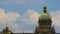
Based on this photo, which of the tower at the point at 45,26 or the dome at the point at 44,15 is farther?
the dome at the point at 44,15

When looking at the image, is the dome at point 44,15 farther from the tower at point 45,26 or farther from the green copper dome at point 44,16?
the tower at point 45,26

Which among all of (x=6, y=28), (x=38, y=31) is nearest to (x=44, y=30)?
(x=38, y=31)

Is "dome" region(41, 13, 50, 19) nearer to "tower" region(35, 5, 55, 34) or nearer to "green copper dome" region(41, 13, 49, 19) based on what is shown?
"green copper dome" region(41, 13, 49, 19)

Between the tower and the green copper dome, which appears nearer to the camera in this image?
the tower

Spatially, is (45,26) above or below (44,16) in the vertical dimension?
below

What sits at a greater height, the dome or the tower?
the dome

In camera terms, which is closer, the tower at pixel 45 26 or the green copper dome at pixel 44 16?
the tower at pixel 45 26

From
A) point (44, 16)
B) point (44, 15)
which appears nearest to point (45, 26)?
point (44, 16)

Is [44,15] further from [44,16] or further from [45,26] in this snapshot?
[45,26]

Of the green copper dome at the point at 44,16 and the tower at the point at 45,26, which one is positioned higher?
the green copper dome at the point at 44,16

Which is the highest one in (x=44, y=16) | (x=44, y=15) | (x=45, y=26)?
(x=44, y=15)

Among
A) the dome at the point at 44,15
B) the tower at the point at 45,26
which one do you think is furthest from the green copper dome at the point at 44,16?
the tower at the point at 45,26

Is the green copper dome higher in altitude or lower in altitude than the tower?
higher

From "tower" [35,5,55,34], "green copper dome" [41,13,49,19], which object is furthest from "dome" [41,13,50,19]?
"tower" [35,5,55,34]
